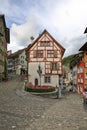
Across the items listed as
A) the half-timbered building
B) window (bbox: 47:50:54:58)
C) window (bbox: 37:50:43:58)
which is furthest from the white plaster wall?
window (bbox: 47:50:54:58)

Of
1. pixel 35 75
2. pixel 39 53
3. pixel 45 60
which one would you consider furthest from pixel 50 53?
pixel 35 75

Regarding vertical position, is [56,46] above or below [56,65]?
above

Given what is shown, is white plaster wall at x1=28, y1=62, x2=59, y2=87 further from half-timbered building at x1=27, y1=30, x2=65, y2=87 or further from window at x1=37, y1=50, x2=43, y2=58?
window at x1=37, y1=50, x2=43, y2=58

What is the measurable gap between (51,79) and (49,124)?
36.7 meters

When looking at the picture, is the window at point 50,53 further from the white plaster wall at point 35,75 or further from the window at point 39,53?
the white plaster wall at point 35,75

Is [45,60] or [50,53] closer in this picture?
[45,60]

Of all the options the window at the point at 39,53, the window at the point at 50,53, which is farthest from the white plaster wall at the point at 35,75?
the window at the point at 50,53

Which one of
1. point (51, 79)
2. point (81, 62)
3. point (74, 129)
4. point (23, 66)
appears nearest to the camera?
point (74, 129)

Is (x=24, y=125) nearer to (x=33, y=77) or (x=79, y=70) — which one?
(x=33, y=77)

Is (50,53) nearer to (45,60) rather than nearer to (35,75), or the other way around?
(45,60)

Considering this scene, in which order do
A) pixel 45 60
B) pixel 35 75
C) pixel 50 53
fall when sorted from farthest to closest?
pixel 50 53, pixel 45 60, pixel 35 75

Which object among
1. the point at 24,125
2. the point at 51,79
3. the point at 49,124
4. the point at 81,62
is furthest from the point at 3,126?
the point at 81,62

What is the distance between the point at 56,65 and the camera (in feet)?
172

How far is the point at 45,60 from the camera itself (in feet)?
173
